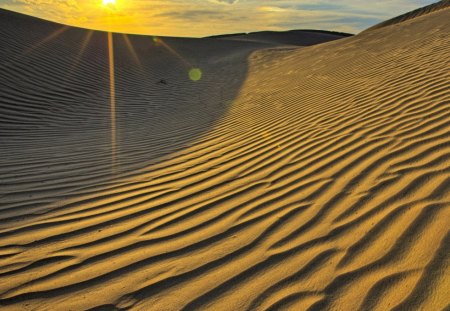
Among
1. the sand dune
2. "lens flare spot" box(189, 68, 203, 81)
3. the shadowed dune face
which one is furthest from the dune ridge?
the sand dune

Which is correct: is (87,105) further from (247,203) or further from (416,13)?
(416,13)

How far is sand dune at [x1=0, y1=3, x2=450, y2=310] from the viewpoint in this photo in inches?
85.7

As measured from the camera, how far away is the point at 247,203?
3178mm

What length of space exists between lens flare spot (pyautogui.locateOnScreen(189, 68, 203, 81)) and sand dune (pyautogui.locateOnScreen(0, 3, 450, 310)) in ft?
19.5

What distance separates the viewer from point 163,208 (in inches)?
127

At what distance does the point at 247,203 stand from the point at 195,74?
11.4 metres

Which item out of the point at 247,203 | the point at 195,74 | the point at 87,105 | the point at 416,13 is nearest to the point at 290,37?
the point at 416,13

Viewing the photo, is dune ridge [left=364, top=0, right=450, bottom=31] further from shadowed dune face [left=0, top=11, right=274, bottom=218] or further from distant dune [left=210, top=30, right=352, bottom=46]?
shadowed dune face [left=0, top=11, right=274, bottom=218]

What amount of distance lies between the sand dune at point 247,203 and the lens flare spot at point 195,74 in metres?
5.93

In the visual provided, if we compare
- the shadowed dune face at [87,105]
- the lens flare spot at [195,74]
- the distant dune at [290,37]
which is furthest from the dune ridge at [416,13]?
the lens flare spot at [195,74]

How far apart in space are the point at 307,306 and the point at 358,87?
4.95 metres

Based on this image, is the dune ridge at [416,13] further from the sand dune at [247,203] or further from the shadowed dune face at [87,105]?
the sand dune at [247,203]

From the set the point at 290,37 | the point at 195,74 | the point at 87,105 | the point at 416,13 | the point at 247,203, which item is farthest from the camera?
→ the point at 290,37

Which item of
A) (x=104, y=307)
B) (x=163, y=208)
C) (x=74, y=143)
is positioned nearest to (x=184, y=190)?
(x=163, y=208)
